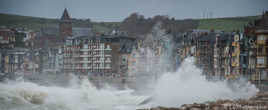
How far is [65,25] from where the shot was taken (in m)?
180

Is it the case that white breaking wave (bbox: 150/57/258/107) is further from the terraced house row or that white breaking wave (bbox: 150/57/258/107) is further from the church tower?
the church tower

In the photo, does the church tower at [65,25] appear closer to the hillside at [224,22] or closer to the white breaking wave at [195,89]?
the hillside at [224,22]

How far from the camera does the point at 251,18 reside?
540ft

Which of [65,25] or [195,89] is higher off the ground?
[65,25]

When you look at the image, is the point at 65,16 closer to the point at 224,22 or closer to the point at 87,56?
the point at 87,56

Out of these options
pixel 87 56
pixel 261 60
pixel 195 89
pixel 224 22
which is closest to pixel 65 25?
pixel 87 56

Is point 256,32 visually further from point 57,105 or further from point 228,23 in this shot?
point 228,23

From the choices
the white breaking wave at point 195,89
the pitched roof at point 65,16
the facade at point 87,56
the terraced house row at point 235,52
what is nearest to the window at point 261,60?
the terraced house row at point 235,52

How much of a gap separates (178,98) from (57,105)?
49.0ft

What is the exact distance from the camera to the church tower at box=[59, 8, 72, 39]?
17648cm

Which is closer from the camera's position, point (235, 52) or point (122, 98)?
point (122, 98)

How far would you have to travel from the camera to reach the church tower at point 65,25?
17648 centimetres

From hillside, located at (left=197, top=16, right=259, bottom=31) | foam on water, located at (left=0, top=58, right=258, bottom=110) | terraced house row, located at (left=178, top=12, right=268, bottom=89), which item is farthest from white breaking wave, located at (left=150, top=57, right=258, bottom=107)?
hillside, located at (left=197, top=16, right=259, bottom=31)

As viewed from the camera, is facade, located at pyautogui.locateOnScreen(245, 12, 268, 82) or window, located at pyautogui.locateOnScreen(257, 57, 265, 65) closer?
facade, located at pyautogui.locateOnScreen(245, 12, 268, 82)
